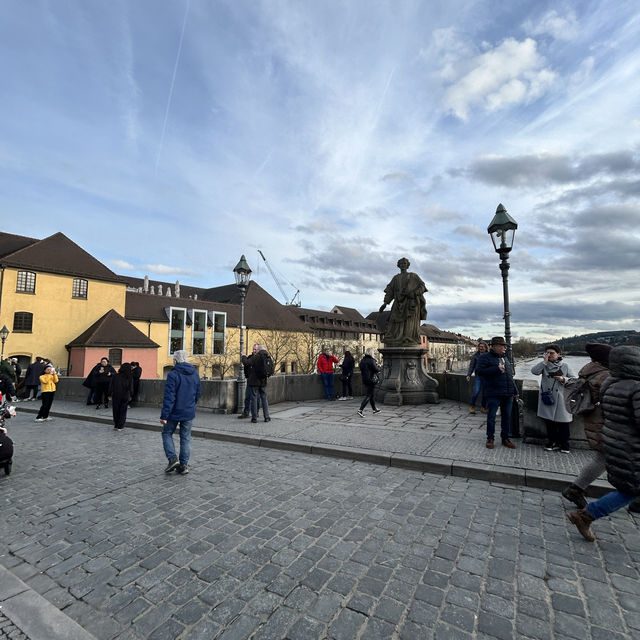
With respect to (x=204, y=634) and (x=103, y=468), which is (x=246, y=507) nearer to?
(x=204, y=634)

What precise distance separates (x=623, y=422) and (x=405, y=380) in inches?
341

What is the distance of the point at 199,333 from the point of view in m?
48.6

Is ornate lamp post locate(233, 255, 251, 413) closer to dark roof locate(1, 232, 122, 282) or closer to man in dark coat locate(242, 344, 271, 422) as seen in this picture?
man in dark coat locate(242, 344, 271, 422)

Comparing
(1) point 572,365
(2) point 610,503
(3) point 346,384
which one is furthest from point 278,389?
(1) point 572,365

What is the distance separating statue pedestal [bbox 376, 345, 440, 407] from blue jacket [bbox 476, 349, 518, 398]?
5060mm

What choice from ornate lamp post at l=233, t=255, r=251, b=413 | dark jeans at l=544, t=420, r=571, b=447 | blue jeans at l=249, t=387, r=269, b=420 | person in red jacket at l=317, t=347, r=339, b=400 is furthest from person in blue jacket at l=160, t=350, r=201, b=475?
person in red jacket at l=317, t=347, r=339, b=400

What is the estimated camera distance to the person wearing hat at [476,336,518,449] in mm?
6207

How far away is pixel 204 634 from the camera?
2184 mm

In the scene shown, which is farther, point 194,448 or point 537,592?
point 194,448

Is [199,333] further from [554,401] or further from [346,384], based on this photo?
[554,401]

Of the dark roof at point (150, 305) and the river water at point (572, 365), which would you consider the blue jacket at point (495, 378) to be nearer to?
the river water at point (572, 365)

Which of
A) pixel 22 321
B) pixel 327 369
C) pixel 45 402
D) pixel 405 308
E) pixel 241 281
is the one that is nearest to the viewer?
pixel 45 402

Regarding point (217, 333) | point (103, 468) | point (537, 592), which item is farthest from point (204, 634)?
point (217, 333)

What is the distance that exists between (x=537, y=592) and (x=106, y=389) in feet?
44.2
